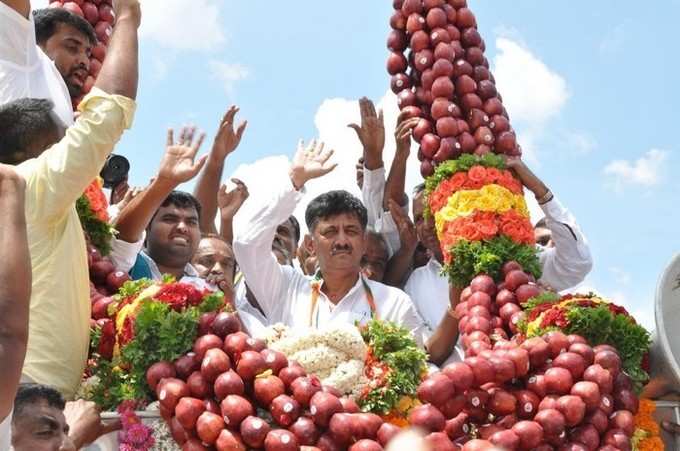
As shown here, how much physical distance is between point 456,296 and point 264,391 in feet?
6.23

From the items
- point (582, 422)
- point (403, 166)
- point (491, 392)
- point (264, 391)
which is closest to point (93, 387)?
point (264, 391)

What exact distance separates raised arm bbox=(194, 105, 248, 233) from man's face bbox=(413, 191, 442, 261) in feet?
3.79

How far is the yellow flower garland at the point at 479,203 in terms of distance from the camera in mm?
5148

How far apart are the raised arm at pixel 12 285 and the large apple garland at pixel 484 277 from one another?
6.35ft

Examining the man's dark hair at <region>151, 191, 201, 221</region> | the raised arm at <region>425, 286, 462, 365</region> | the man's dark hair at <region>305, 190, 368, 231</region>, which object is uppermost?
the man's dark hair at <region>305, 190, 368, 231</region>

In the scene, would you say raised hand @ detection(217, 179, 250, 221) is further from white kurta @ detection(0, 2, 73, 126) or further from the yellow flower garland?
white kurta @ detection(0, 2, 73, 126)

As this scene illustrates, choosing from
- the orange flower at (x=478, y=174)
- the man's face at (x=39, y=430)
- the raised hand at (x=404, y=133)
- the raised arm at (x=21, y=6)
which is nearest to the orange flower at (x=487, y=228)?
the orange flower at (x=478, y=174)

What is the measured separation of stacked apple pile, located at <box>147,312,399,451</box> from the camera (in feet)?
11.5

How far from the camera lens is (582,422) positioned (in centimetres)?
397

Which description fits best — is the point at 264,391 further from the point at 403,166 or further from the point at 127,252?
the point at 403,166

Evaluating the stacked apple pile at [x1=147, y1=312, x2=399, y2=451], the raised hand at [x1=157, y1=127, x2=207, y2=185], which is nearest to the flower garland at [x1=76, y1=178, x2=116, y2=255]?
the raised hand at [x1=157, y1=127, x2=207, y2=185]

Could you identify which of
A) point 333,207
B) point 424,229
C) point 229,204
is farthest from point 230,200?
point 333,207

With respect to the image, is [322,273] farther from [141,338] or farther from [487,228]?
[141,338]

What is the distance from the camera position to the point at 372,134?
20.7 ft
